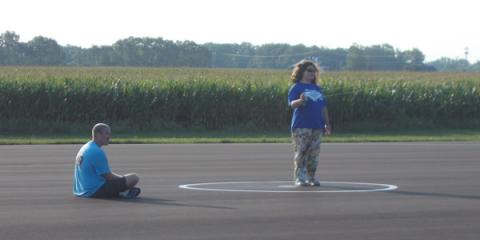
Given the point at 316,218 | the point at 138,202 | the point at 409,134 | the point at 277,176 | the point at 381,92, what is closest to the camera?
the point at 316,218

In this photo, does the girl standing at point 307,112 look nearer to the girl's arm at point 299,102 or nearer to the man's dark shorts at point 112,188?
the girl's arm at point 299,102

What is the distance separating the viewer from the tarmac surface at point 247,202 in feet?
33.5

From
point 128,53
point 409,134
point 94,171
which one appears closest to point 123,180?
point 94,171

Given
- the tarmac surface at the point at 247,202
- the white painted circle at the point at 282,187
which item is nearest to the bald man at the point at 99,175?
the tarmac surface at the point at 247,202

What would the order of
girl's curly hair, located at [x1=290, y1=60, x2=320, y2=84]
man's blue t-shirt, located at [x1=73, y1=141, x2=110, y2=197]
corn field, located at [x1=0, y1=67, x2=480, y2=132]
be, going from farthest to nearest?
1. corn field, located at [x1=0, y1=67, x2=480, y2=132]
2. girl's curly hair, located at [x1=290, y1=60, x2=320, y2=84]
3. man's blue t-shirt, located at [x1=73, y1=141, x2=110, y2=197]

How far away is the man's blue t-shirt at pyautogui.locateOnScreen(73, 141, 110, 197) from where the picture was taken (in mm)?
12461

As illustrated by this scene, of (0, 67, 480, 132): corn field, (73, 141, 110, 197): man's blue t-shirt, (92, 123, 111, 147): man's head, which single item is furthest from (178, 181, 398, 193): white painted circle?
(0, 67, 480, 132): corn field

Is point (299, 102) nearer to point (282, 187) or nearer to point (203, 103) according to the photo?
point (282, 187)

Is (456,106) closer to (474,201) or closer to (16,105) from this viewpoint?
(16,105)

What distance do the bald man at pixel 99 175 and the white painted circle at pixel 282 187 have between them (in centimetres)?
155

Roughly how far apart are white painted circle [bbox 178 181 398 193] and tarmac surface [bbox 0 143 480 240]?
0.02 metres

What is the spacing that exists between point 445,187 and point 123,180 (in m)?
4.78

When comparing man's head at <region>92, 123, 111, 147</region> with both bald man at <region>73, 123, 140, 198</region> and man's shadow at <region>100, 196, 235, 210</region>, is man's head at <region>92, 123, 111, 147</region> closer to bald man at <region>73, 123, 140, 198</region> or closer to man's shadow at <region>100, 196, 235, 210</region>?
bald man at <region>73, 123, 140, 198</region>

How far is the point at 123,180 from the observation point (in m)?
12.7
